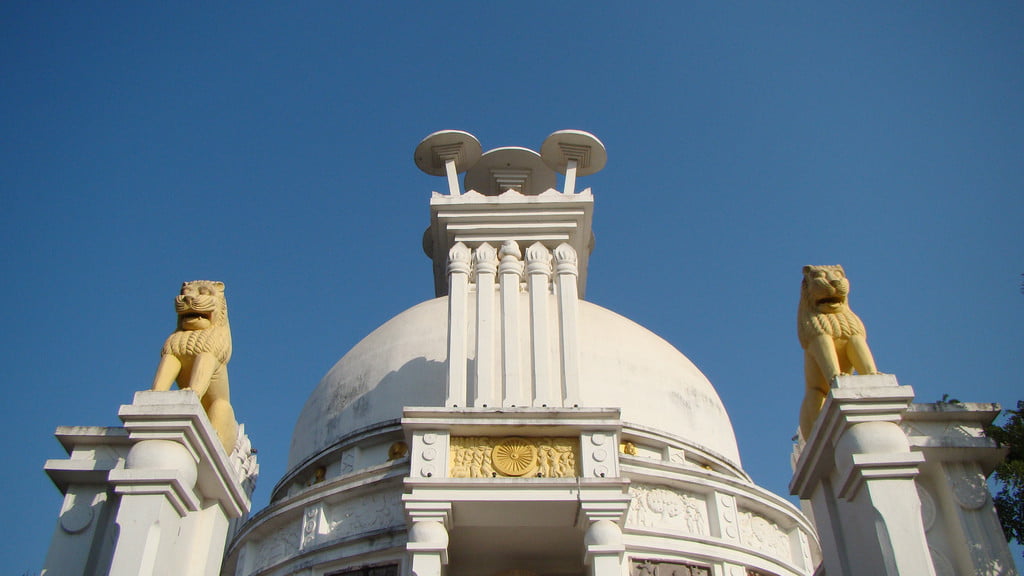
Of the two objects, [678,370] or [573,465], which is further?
[678,370]

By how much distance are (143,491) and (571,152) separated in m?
11.1

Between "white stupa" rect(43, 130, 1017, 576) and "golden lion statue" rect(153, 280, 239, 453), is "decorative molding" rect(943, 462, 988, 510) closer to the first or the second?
"white stupa" rect(43, 130, 1017, 576)

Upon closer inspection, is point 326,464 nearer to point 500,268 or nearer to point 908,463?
point 500,268

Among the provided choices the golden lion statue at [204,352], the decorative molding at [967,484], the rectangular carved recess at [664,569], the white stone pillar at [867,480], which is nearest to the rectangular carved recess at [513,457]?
the rectangular carved recess at [664,569]

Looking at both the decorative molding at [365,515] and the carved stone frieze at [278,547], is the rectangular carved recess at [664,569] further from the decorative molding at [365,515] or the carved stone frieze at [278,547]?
the carved stone frieze at [278,547]

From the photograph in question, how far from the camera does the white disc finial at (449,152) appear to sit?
1717cm

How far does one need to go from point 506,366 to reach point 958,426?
6.53 meters

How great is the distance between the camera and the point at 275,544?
1505 cm

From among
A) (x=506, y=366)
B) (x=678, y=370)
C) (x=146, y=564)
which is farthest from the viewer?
(x=678, y=370)

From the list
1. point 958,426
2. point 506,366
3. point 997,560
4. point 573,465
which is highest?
point 506,366

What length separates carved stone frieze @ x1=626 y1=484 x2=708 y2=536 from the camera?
14023 millimetres

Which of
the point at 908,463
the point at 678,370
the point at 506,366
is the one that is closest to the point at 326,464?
the point at 506,366

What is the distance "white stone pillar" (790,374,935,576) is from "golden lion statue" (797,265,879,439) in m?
0.66

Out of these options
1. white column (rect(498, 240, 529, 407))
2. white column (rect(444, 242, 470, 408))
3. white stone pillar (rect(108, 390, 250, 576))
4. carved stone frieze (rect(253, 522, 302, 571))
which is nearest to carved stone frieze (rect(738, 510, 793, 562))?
white column (rect(498, 240, 529, 407))
